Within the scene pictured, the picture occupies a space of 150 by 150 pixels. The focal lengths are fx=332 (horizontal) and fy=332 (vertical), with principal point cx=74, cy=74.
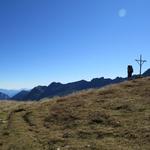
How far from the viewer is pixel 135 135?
1767 centimetres

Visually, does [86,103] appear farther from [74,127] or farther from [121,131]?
[121,131]

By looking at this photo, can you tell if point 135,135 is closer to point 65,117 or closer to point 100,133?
point 100,133

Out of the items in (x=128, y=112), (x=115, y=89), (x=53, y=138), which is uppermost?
(x=115, y=89)

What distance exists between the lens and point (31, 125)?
23.5 meters

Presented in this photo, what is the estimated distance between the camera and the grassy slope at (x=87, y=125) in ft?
56.6

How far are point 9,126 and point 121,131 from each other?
8.88 m

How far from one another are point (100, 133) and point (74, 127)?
2.73 meters

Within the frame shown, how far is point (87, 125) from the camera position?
21391 millimetres

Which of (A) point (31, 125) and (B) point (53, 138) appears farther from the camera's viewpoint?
(A) point (31, 125)

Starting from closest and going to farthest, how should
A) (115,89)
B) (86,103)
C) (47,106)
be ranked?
(86,103) → (47,106) → (115,89)

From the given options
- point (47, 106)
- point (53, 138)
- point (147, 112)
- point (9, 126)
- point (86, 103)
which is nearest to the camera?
point (53, 138)

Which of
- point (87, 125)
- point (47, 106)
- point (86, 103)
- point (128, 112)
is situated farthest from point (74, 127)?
point (47, 106)

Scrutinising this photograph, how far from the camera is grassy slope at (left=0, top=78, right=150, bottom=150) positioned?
17.2 m

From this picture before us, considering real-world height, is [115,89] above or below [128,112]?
above
